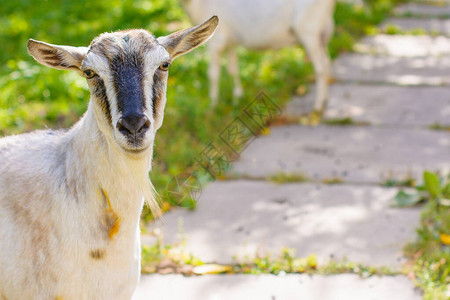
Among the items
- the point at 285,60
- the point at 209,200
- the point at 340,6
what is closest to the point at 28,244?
the point at 209,200

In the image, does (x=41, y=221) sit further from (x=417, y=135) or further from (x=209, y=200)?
(x=417, y=135)

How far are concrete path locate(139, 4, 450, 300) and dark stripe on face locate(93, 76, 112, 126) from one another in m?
1.52

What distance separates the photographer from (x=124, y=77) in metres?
2.51

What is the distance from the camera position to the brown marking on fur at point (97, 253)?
8.82 ft

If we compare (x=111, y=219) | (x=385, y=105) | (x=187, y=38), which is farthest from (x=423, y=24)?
(x=111, y=219)

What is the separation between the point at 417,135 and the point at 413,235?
2.09 metres

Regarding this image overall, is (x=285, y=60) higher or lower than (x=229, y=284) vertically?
higher

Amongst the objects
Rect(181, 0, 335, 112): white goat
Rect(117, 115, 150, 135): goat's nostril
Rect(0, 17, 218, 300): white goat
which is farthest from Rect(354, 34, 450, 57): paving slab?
Rect(117, 115, 150, 135): goat's nostril

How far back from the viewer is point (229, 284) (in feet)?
12.3

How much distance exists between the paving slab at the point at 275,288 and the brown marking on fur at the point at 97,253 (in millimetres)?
1024

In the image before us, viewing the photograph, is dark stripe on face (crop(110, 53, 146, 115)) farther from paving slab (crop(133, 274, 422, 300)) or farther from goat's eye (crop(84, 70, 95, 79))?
paving slab (crop(133, 274, 422, 300))

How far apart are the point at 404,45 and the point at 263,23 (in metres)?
3.71

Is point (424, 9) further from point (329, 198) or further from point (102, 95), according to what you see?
point (102, 95)

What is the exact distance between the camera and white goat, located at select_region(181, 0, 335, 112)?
6527 millimetres
